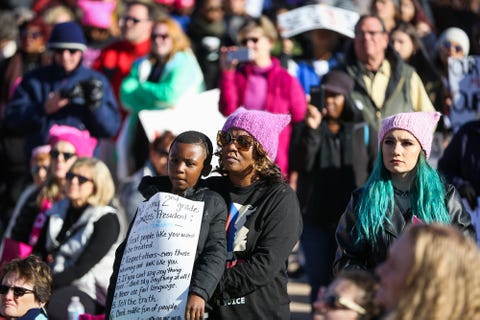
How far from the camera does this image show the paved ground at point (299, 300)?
8930 mm

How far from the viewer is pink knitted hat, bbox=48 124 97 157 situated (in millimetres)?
9656

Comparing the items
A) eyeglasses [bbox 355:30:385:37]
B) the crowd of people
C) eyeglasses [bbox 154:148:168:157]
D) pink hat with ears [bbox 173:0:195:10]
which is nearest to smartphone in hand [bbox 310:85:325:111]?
the crowd of people

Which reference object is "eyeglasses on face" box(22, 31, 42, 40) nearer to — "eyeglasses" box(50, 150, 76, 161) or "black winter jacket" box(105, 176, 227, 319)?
"eyeglasses" box(50, 150, 76, 161)

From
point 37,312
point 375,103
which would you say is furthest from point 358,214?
point 375,103

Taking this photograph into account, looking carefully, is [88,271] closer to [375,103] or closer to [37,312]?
[37,312]

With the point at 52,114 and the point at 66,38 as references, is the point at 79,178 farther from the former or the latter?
the point at 66,38

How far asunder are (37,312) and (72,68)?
12.7ft

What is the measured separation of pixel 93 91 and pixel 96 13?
275 centimetres

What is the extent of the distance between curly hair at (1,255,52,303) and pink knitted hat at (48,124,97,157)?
9.05 feet

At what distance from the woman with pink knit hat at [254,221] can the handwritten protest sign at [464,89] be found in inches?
121

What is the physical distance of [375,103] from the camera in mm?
9250

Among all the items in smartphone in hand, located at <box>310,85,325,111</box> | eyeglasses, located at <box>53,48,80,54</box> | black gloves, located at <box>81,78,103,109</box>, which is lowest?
smartphone in hand, located at <box>310,85,325,111</box>

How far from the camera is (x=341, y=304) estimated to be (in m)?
4.46

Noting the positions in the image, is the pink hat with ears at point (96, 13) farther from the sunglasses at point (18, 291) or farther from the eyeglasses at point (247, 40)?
the sunglasses at point (18, 291)
